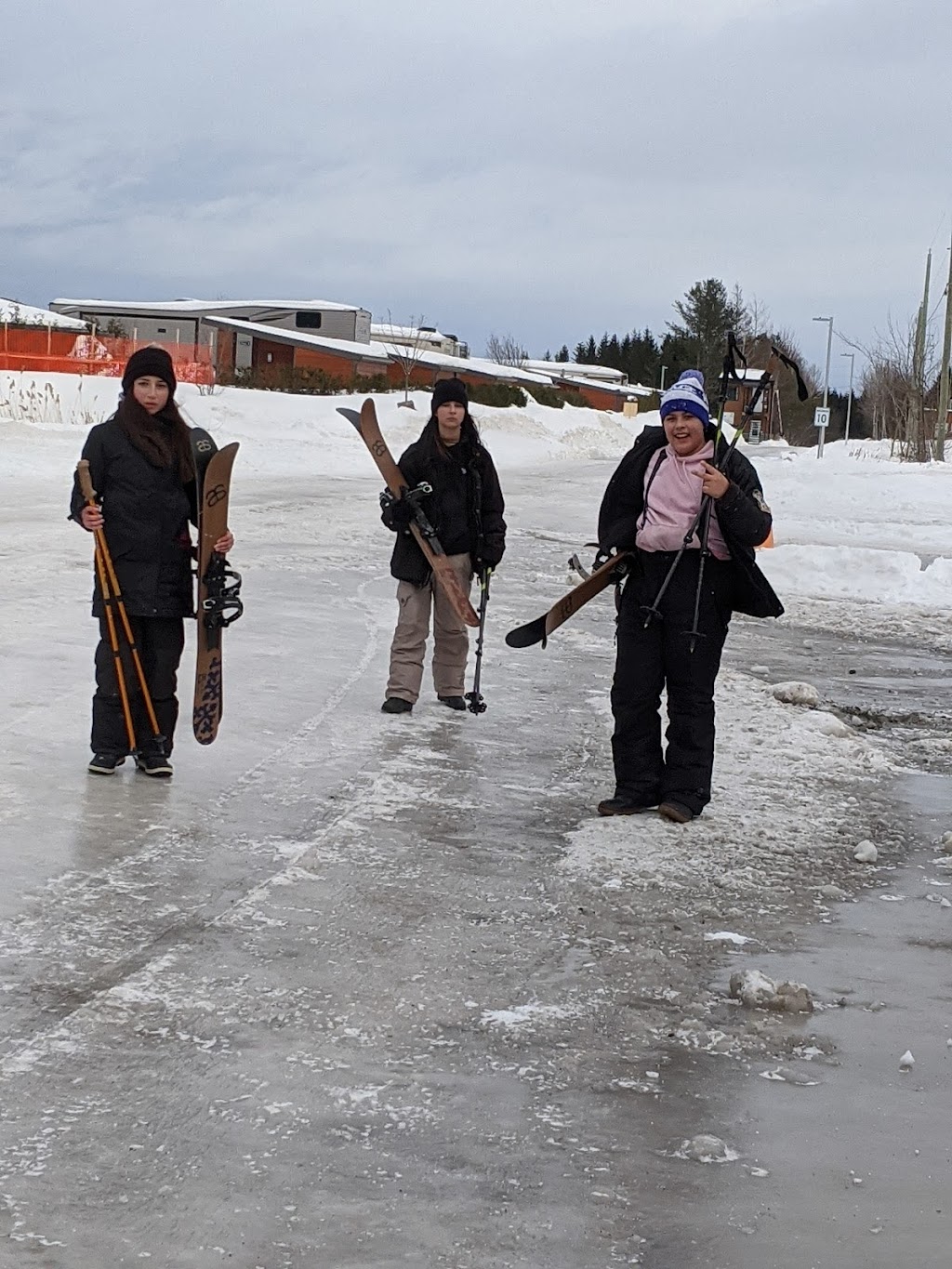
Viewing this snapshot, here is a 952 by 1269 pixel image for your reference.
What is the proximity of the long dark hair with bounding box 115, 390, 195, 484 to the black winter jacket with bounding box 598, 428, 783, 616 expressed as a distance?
173 centimetres

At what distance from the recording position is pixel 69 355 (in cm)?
4434

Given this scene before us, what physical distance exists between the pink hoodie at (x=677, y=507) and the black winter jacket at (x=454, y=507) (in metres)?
1.98

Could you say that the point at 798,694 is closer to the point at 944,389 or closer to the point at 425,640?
the point at 425,640

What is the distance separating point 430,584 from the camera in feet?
27.5

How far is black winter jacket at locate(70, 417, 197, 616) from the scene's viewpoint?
251 inches

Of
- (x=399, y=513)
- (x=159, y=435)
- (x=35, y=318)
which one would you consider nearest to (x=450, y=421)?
(x=399, y=513)

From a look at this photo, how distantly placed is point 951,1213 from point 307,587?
9785mm

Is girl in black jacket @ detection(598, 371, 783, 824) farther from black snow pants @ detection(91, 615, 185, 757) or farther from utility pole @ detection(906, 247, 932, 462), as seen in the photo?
utility pole @ detection(906, 247, 932, 462)

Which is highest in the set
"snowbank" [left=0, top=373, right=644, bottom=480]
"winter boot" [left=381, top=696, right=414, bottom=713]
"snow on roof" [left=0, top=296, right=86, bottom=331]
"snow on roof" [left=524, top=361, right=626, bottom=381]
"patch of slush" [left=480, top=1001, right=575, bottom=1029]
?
"snow on roof" [left=524, top=361, right=626, bottom=381]

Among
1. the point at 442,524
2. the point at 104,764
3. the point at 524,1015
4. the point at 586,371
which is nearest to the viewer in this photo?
the point at 524,1015

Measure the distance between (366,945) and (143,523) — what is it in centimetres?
239

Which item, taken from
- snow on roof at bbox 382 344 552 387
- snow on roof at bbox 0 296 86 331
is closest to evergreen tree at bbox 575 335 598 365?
snow on roof at bbox 382 344 552 387

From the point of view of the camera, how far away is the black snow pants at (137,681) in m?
6.48

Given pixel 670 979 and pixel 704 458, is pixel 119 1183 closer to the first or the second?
pixel 670 979
